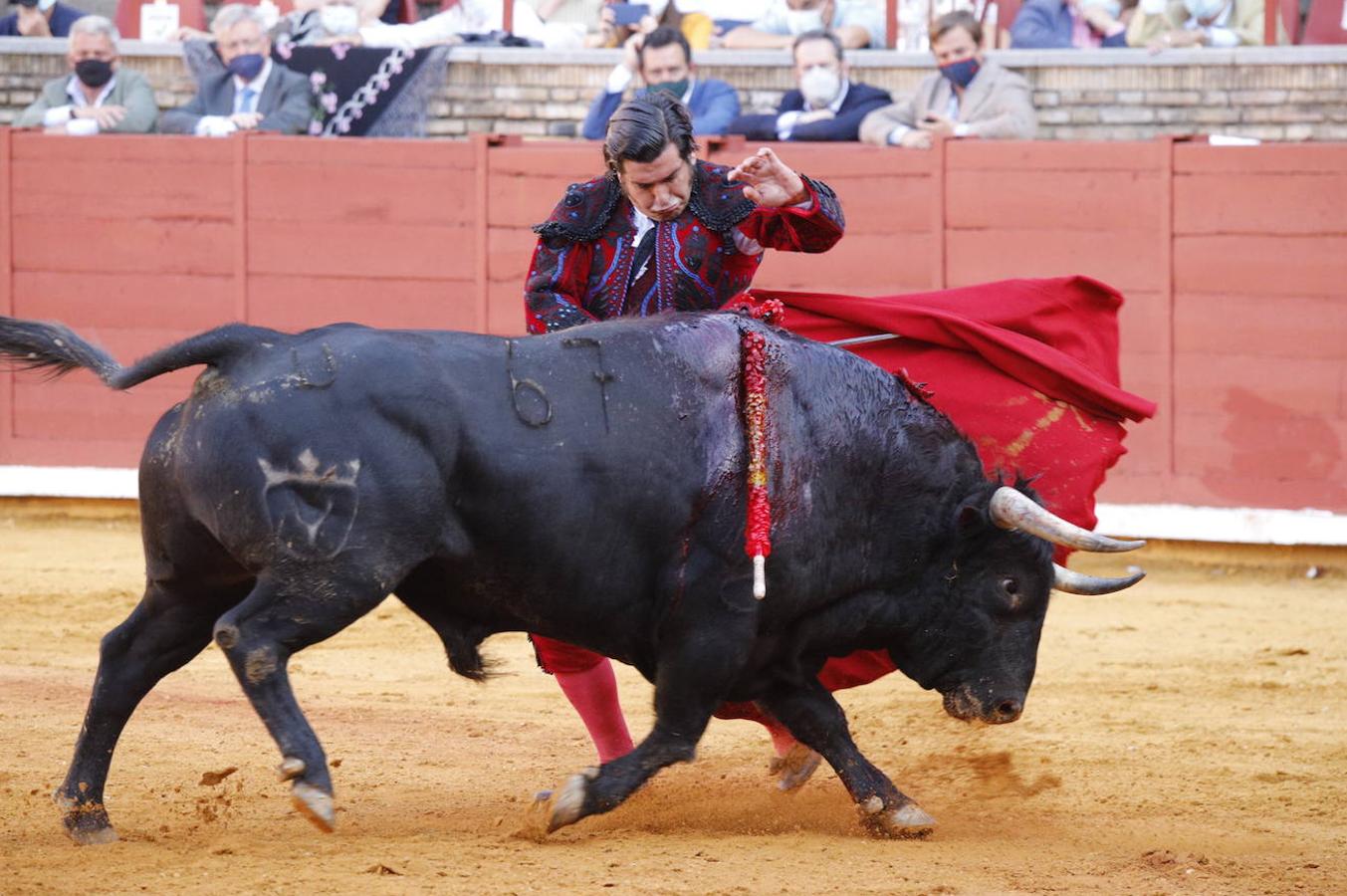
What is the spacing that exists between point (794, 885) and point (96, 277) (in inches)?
254

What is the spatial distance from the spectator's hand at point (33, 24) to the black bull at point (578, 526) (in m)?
7.27

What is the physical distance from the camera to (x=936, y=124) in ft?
26.2

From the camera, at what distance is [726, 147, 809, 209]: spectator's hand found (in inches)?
146

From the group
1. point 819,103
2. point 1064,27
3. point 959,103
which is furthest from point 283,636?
Answer: point 1064,27

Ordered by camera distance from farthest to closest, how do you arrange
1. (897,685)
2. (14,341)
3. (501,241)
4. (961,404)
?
(501,241), (897,685), (961,404), (14,341)

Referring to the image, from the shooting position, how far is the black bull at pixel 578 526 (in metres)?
3.21

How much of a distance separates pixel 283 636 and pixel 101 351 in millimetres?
687

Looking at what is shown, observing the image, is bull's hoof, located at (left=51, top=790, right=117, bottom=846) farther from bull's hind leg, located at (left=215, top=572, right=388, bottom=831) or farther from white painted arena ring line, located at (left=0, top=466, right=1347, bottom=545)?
white painted arena ring line, located at (left=0, top=466, right=1347, bottom=545)

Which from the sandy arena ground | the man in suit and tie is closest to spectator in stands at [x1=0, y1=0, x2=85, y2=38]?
the man in suit and tie

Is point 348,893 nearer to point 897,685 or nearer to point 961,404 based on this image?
point 961,404

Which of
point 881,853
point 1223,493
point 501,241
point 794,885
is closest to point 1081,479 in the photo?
point 881,853

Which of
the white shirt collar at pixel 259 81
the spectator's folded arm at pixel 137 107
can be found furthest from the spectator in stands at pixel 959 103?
the spectator's folded arm at pixel 137 107

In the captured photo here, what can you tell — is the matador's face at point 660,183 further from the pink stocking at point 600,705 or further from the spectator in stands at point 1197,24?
the spectator in stands at point 1197,24

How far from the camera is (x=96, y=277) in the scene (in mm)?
8859
